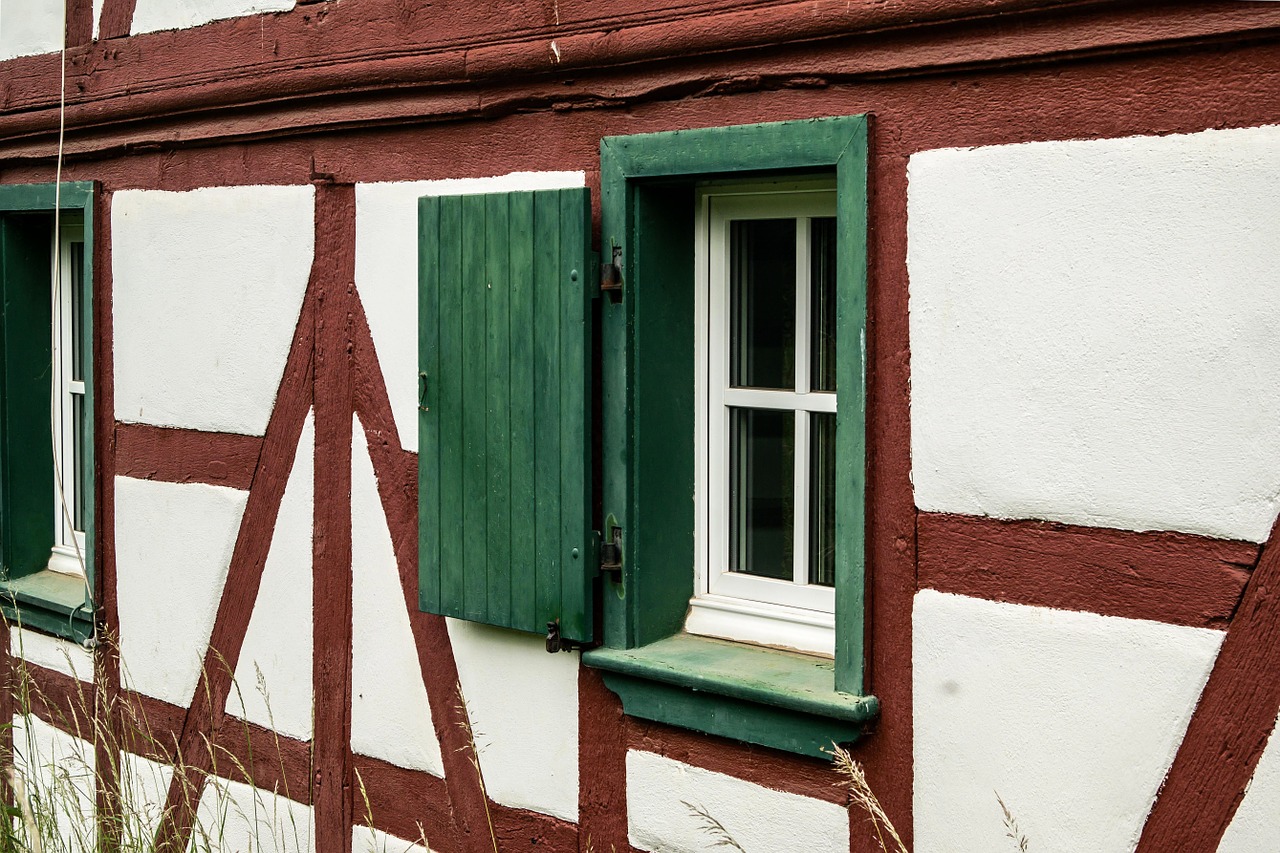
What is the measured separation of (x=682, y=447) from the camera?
157 inches

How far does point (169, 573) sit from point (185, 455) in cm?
45

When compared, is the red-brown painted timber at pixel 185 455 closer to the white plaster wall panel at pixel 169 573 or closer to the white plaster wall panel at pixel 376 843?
the white plaster wall panel at pixel 169 573

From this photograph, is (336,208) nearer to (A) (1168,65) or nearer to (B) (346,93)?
(B) (346,93)

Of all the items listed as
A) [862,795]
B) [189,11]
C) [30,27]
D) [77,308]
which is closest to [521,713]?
[862,795]

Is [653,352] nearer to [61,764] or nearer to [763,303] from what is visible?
[763,303]

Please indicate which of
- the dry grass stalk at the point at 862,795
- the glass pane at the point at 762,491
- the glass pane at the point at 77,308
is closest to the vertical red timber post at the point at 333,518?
the glass pane at the point at 762,491

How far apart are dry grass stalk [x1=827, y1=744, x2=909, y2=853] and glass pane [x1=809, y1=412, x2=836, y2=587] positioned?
50 centimetres

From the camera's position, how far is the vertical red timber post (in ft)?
15.4

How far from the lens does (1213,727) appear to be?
2885 mm

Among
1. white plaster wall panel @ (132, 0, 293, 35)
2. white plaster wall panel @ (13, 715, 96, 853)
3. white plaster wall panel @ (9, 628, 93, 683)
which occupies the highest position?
white plaster wall panel @ (132, 0, 293, 35)

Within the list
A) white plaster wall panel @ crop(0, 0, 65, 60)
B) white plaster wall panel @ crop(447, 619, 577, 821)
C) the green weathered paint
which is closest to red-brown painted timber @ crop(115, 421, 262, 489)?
white plaster wall panel @ crop(447, 619, 577, 821)

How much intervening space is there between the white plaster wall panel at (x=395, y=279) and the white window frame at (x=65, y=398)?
2.20 meters

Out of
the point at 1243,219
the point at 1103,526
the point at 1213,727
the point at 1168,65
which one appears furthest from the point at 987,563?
the point at 1168,65

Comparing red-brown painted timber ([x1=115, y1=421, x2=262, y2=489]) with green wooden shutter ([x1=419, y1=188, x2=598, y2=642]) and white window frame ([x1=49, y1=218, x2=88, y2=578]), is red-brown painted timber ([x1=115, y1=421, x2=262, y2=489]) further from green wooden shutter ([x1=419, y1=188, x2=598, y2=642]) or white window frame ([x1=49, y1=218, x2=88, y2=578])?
green wooden shutter ([x1=419, y1=188, x2=598, y2=642])
